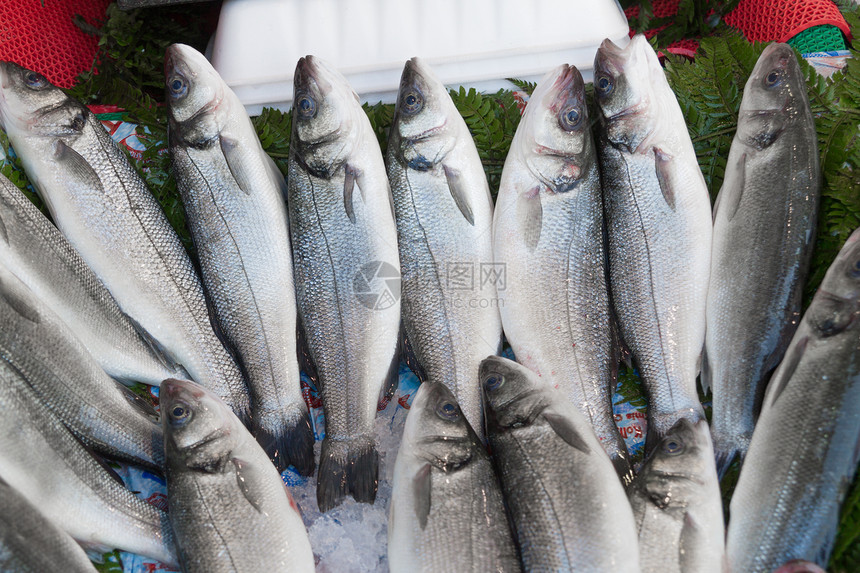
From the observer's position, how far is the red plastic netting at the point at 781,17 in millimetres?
3496

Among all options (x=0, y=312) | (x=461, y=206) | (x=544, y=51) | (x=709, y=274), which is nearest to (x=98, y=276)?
(x=0, y=312)

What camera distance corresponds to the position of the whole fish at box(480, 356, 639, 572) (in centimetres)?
216

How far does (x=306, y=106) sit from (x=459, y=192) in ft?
2.75

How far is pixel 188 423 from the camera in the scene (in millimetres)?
2488

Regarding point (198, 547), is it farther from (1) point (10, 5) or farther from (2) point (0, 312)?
(1) point (10, 5)

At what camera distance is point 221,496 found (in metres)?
2.39

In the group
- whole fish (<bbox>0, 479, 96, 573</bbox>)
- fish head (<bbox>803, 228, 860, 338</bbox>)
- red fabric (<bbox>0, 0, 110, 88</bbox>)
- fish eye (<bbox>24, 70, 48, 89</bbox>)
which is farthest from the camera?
red fabric (<bbox>0, 0, 110, 88</bbox>)

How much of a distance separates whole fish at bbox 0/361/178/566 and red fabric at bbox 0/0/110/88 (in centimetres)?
221

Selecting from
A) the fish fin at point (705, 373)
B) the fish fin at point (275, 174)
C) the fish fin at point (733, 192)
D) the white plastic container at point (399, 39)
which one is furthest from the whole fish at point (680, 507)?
the fish fin at point (275, 174)

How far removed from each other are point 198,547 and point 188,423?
18.7 inches

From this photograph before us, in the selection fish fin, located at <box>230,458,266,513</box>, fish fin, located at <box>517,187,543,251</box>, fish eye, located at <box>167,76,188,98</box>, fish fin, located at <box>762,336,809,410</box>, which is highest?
fish eye, located at <box>167,76,188,98</box>

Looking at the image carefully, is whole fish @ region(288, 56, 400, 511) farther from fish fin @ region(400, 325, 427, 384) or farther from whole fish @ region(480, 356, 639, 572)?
whole fish @ region(480, 356, 639, 572)

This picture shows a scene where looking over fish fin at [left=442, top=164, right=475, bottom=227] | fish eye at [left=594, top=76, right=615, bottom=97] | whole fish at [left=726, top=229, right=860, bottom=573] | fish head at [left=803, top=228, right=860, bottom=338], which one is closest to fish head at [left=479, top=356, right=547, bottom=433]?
fish fin at [left=442, top=164, right=475, bottom=227]

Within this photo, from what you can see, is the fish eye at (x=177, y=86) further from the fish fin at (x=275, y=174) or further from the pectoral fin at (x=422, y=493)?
the pectoral fin at (x=422, y=493)
